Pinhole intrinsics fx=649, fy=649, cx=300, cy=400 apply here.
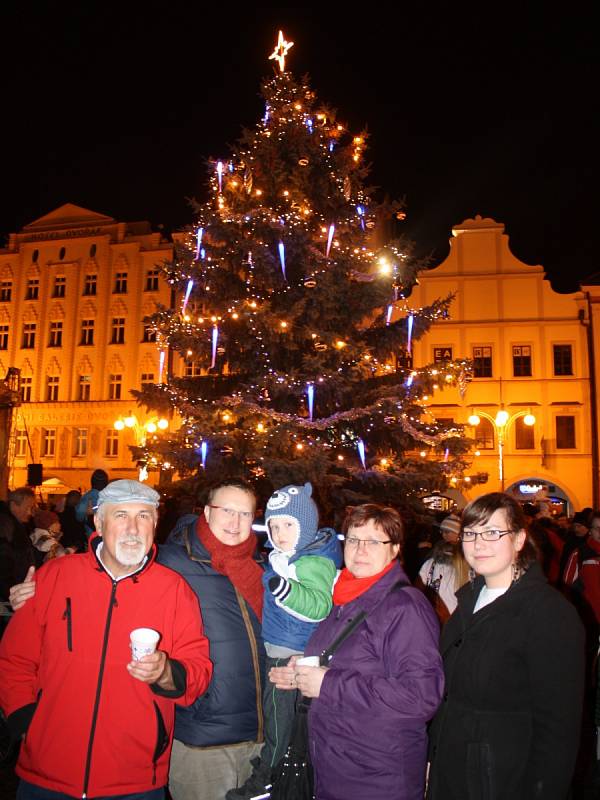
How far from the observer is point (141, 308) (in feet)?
117

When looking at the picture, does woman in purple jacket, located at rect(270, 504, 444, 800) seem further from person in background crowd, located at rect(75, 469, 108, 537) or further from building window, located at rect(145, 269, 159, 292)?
building window, located at rect(145, 269, 159, 292)

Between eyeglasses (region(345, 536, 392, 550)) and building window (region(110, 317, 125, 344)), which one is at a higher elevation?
building window (region(110, 317, 125, 344))

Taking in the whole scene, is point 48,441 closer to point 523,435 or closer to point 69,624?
point 523,435

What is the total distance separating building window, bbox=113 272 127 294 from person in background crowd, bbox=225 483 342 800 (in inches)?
1366

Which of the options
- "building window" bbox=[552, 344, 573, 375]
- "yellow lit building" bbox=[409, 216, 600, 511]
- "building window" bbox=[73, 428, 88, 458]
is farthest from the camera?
"building window" bbox=[73, 428, 88, 458]

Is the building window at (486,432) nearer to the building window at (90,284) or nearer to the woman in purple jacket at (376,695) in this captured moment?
the building window at (90,284)

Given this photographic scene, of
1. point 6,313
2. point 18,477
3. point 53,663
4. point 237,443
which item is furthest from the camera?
point 6,313

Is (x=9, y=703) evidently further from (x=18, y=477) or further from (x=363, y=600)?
(x=18, y=477)

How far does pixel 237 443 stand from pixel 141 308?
84.2 feet

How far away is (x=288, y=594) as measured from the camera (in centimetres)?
310

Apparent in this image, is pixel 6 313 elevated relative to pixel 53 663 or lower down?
elevated

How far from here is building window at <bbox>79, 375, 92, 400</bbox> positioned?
35850 millimetres

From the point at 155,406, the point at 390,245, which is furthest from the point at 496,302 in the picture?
the point at 155,406

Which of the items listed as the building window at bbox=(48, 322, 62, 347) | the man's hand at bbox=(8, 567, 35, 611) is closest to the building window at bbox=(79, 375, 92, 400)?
the building window at bbox=(48, 322, 62, 347)
